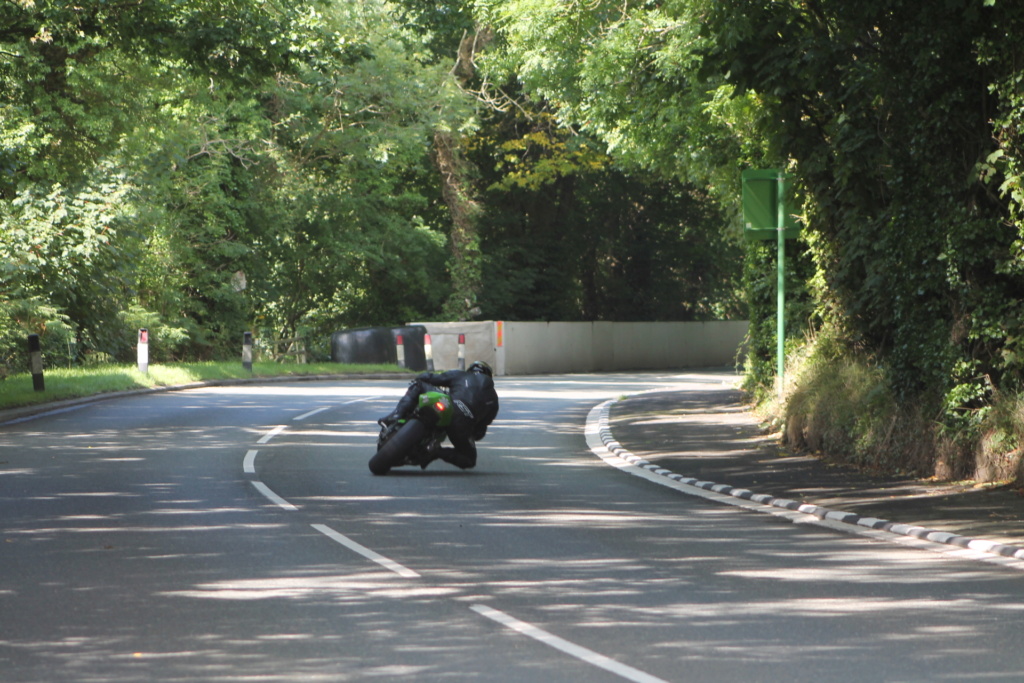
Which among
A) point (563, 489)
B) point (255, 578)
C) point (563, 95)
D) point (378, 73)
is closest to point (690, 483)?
point (563, 489)

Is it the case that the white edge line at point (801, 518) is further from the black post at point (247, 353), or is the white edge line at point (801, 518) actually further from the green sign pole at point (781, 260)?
the black post at point (247, 353)

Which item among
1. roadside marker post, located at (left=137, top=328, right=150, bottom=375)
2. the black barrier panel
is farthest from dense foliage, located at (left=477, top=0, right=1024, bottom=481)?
the black barrier panel

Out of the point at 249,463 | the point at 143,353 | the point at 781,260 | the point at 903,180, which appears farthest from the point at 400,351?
the point at 903,180

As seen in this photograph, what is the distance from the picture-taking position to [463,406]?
572 inches

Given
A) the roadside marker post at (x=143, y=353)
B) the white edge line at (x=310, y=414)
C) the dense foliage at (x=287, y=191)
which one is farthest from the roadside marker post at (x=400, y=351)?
the white edge line at (x=310, y=414)

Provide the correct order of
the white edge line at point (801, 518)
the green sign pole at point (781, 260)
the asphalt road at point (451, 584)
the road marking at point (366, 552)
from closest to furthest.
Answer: the asphalt road at point (451, 584) → the road marking at point (366, 552) → the white edge line at point (801, 518) → the green sign pole at point (781, 260)

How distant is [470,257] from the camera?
4816cm

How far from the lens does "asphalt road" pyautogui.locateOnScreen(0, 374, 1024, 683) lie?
6.30 m

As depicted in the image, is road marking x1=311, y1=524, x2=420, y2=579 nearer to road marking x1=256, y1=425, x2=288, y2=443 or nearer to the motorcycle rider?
the motorcycle rider

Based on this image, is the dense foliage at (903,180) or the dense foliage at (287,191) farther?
the dense foliage at (287,191)

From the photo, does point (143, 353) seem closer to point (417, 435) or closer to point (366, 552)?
point (417, 435)

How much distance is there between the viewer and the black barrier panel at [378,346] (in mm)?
41969

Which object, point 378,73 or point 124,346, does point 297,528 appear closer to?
point 124,346

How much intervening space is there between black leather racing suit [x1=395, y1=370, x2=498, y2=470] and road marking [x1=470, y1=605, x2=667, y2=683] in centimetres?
700
